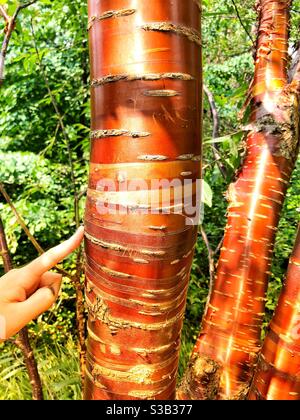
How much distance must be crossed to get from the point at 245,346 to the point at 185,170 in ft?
3.08

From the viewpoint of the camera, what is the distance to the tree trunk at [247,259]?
1.25 m

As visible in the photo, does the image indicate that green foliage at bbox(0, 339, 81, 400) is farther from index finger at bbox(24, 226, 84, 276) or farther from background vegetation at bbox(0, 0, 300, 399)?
index finger at bbox(24, 226, 84, 276)

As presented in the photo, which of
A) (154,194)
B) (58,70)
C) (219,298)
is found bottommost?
(219,298)

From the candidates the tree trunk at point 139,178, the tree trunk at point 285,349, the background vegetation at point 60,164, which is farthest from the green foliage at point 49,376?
the tree trunk at point 139,178

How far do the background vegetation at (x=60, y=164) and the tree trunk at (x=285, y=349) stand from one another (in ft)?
4.86

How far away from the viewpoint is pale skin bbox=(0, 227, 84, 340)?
0.68 metres

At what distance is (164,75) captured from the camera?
1.64 feet

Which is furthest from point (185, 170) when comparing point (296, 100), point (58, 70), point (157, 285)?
point (58, 70)

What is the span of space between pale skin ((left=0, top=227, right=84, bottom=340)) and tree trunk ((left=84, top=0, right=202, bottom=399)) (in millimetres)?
159

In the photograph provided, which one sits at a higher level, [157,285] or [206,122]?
[206,122]

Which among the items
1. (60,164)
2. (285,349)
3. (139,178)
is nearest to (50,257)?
(139,178)

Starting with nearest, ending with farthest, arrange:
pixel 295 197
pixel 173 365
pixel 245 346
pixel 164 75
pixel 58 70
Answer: pixel 164 75
pixel 173 365
pixel 245 346
pixel 295 197
pixel 58 70

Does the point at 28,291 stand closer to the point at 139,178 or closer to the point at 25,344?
the point at 139,178

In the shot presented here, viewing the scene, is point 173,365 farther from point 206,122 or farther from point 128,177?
point 206,122
